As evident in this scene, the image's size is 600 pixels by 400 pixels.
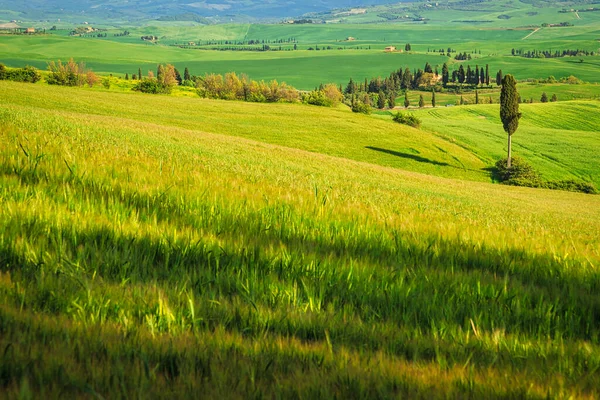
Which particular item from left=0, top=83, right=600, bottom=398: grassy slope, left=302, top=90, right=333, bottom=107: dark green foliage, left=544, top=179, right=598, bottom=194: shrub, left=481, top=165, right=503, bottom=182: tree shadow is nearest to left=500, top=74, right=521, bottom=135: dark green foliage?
left=481, top=165, right=503, bottom=182: tree shadow

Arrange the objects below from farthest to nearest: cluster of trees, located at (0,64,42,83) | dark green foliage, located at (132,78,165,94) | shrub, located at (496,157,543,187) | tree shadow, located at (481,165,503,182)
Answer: dark green foliage, located at (132,78,165,94), cluster of trees, located at (0,64,42,83), tree shadow, located at (481,165,503,182), shrub, located at (496,157,543,187)

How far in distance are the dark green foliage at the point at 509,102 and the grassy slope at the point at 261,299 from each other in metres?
80.3

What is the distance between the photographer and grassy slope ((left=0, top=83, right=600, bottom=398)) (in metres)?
2.10

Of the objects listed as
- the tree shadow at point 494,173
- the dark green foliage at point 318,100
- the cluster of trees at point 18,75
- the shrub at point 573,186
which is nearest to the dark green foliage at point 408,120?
the dark green foliage at point 318,100

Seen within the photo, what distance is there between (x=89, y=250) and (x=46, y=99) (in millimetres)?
72622

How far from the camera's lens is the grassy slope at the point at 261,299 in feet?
6.88

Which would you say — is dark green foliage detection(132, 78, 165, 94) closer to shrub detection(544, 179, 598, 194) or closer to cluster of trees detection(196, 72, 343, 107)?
cluster of trees detection(196, 72, 343, 107)

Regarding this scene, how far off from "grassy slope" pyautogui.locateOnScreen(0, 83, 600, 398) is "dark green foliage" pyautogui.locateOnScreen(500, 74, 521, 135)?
263 ft

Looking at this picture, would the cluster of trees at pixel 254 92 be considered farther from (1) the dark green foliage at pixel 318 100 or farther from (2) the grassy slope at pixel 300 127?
(2) the grassy slope at pixel 300 127

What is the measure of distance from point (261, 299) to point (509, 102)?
86404 millimetres

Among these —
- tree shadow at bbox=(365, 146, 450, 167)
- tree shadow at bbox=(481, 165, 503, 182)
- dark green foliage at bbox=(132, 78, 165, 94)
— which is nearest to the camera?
tree shadow at bbox=(365, 146, 450, 167)

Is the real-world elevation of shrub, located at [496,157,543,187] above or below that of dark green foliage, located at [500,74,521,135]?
below

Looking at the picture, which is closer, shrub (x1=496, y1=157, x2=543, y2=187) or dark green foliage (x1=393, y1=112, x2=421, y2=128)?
shrub (x1=496, y1=157, x2=543, y2=187)

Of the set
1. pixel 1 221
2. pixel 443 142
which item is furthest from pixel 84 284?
pixel 443 142
